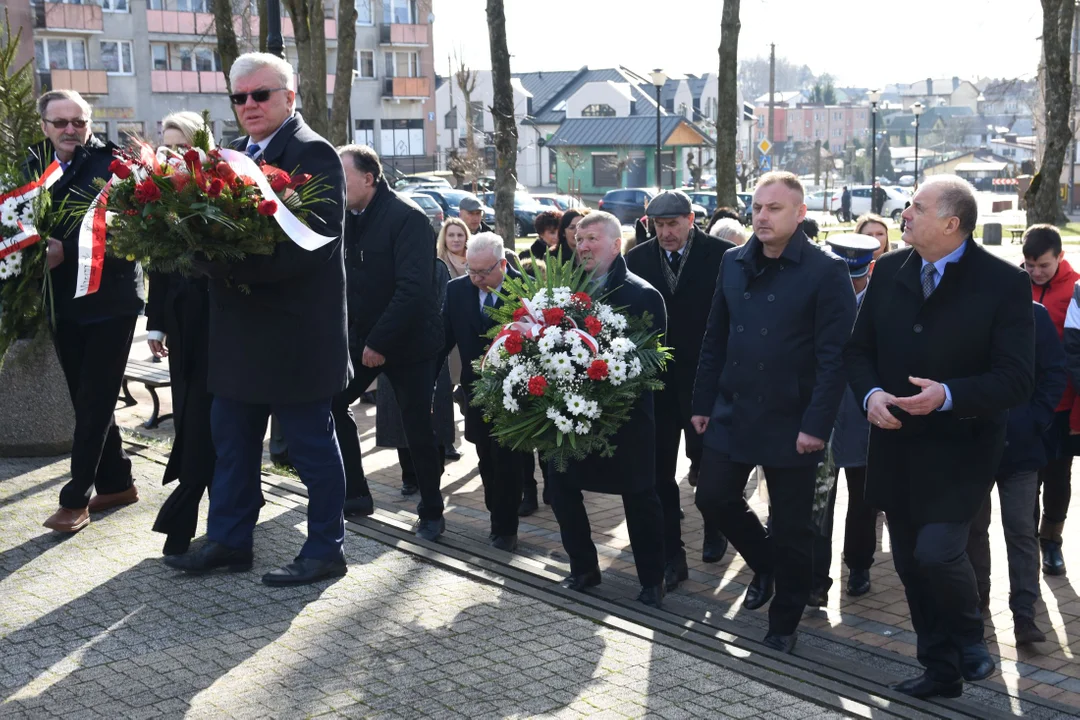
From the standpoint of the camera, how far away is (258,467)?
6453 mm

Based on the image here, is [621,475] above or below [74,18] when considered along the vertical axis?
below

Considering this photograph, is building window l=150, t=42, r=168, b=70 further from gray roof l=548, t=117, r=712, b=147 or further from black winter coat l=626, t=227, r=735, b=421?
black winter coat l=626, t=227, r=735, b=421

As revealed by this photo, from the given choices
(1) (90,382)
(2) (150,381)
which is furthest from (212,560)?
(2) (150,381)

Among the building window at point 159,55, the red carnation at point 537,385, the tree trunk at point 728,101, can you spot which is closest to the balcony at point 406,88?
the building window at point 159,55

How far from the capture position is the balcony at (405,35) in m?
76.2

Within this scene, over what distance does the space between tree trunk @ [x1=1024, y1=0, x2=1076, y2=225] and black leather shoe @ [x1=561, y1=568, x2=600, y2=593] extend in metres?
10.3

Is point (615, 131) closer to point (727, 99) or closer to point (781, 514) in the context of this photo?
point (727, 99)

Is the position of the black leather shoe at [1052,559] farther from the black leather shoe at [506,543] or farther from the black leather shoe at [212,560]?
the black leather shoe at [212,560]

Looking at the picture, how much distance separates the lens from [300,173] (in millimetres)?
5887

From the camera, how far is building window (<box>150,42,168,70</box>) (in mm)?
66000

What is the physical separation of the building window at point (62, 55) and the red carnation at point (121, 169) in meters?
62.8

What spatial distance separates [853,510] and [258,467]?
302 cm

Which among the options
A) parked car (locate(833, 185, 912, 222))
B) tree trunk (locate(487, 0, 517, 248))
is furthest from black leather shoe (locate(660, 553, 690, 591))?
parked car (locate(833, 185, 912, 222))

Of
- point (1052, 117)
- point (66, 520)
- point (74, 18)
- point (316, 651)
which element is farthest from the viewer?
point (74, 18)
